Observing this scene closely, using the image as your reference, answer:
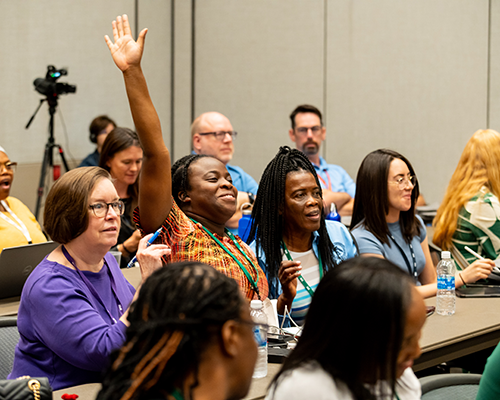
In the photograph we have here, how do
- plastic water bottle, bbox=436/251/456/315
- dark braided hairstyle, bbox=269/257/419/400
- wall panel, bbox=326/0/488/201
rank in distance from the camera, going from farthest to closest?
wall panel, bbox=326/0/488/201 → plastic water bottle, bbox=436/251/456/315 → dark braided hairstyle, bbox=269/257/419/400

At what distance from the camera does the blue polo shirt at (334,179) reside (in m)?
4.51

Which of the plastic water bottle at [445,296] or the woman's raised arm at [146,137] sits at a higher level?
the woman's raised arm at [146,137]

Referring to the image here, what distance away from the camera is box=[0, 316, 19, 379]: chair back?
186 cm

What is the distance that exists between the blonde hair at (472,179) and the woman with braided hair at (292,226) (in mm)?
982

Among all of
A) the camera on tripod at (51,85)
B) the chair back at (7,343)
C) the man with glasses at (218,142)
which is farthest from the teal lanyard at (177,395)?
the camera on tripod at (51,85)

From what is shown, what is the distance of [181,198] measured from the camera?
2125 mm

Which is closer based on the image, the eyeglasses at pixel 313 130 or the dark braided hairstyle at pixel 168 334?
the dark braided hairstyle at pixel 168 334

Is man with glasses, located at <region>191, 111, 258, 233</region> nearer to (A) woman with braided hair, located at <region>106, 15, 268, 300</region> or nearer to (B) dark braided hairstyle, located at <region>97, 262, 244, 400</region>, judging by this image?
(A) woman with braided hair, located at <region>106, 15, 268, 300</region>

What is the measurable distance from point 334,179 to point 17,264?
275 centimetres

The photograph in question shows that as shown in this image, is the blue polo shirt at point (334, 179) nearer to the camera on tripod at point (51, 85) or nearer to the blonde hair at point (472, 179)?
the blonde hair at point (472, 179)

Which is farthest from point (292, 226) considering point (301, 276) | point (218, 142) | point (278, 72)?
point (278, 72)

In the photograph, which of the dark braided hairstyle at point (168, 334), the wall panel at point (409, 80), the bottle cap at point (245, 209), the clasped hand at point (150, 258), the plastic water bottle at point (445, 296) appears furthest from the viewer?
the wall panel at point (409, 80)

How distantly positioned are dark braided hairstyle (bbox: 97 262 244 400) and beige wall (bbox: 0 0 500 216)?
4.47 meters

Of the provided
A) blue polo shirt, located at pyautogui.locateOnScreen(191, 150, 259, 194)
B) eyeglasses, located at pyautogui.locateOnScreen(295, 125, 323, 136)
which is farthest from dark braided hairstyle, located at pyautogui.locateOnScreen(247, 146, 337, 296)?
eyeglasses, located at pyautogui.locateOnScreen(295, 125, 323, 136)
